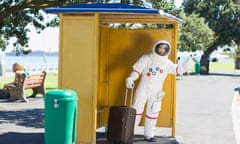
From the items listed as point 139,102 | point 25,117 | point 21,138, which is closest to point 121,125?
point 139,102

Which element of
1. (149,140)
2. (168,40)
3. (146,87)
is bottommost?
(149,140)

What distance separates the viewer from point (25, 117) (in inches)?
470

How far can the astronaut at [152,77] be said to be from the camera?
898cm

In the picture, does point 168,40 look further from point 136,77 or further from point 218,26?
point 218,26

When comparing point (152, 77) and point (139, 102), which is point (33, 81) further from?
point (152, 77)

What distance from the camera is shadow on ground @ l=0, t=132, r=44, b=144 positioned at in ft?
28.0

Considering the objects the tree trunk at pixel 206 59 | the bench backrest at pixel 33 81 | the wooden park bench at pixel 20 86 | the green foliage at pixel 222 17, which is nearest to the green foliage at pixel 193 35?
the tree trunk at pixel 206 59

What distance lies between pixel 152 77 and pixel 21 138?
8.95 feet

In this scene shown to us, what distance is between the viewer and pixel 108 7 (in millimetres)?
7918

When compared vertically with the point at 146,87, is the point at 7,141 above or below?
below

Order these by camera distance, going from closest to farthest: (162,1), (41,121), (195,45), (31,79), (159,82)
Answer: (159,82), (41,121), (162,1), (31,79), (195,45)

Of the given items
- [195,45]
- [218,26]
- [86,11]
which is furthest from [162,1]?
[218,26]

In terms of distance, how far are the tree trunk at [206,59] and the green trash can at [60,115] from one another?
36.1 meters

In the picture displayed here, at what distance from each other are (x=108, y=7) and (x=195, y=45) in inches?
1265
